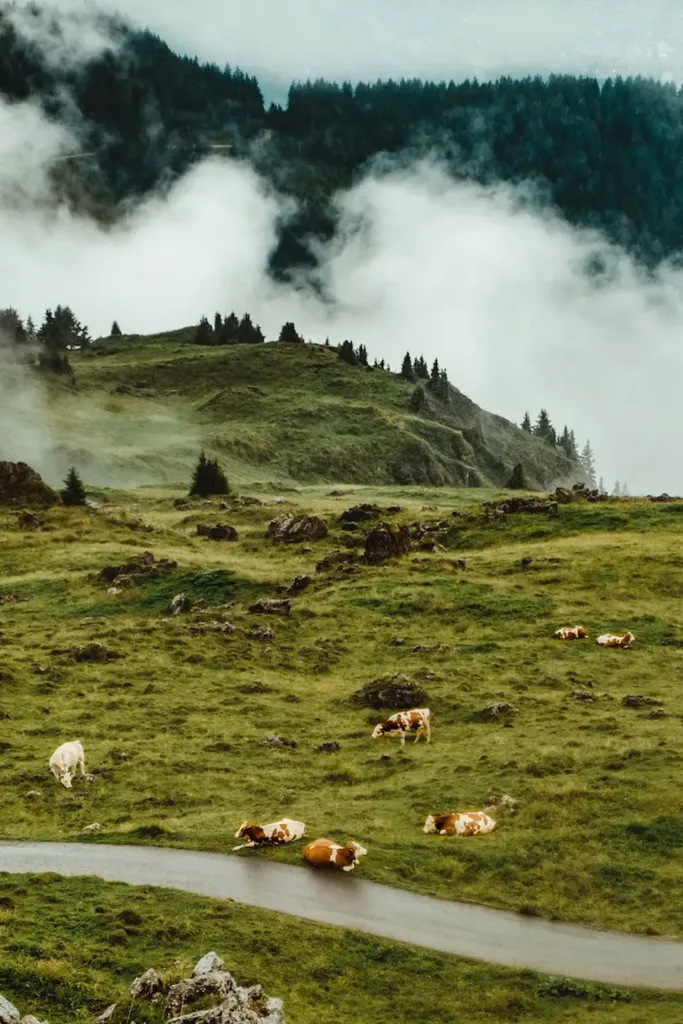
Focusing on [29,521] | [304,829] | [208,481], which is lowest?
[304,829]

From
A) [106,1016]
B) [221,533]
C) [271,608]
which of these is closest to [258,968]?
[106,1016]

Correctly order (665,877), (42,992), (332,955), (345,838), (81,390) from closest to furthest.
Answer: (42,992) → (332,955) → (665,877) → (345,838) → (81,390)

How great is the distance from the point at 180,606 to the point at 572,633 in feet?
65.6

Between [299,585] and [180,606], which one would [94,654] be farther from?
[299,585]

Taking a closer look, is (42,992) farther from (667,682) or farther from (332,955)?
(667,682)

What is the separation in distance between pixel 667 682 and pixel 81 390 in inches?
5791

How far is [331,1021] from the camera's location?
60.6ft

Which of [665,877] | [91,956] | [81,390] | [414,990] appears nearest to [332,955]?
[414,990]

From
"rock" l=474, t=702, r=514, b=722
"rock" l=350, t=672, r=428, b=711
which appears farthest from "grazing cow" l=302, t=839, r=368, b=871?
"rock" l=350, t=672, r=428, b=711

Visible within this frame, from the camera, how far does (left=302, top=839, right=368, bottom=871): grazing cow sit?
1031 inches

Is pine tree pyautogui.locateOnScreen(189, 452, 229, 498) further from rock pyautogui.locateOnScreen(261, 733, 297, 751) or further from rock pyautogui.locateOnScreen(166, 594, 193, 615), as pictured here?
rock pyautogui.locateOnScreen(261, 733, 297, 751)

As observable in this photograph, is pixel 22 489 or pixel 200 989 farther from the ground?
pixel 22 489

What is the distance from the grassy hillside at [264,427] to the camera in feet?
480

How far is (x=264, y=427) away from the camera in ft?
545
